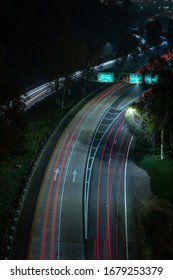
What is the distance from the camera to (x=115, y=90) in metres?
79.1

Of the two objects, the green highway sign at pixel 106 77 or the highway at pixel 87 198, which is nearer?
the highway at pixel 87 198

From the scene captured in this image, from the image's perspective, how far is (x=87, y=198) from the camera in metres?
38.4

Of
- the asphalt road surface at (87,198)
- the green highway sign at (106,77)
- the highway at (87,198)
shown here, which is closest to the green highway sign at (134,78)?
the green highway sign at (106,77)

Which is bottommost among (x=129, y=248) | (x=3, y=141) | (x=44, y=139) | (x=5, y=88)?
(x=129, y=248)

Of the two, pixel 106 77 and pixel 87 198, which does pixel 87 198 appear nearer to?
pixel 87 198

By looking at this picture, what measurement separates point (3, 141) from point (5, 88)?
8.07 m

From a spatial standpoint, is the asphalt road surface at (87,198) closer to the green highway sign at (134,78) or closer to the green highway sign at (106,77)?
the green highway sign at (134,78)

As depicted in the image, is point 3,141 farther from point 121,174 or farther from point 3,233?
point 121,174

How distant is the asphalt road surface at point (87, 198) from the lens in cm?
3069

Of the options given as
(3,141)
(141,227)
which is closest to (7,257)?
(3,141)

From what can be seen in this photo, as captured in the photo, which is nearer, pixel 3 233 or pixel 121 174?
pixel 3 233

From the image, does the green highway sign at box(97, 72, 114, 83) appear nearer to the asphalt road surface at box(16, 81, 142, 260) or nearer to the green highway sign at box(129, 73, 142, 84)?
the green highway sign at box(129, 73, 142, 84)

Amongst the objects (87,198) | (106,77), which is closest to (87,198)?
(87,198)

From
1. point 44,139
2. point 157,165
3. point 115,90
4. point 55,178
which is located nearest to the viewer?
point 55,178
